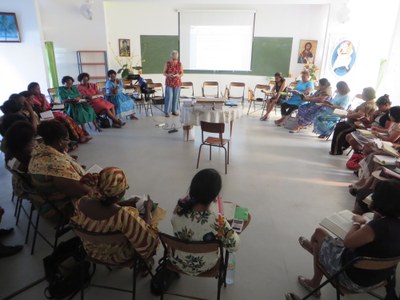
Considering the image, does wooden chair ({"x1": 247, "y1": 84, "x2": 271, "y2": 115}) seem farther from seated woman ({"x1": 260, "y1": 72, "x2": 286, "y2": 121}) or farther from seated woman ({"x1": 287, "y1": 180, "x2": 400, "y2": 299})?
seated woman ({"x1": 287, "y1": 180, "x2": 400, "y2": 299})

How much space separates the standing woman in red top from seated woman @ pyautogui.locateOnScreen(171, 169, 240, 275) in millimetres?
5300

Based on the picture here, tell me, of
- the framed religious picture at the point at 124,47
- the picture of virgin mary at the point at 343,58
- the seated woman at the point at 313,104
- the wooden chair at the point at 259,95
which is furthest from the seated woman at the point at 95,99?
the picture of virgin mary at the point at 343,58

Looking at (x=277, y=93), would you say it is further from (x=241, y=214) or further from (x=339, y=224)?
(x=241, y=214)

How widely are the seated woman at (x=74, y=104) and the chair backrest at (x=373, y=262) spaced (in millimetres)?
4824

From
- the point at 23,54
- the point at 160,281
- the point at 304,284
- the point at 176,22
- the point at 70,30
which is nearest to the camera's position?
the point at 160,281

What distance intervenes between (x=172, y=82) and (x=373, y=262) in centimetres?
577

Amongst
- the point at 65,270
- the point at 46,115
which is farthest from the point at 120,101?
the point at 65,270

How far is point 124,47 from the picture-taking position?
824cm

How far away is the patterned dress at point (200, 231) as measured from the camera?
1455 millimetres

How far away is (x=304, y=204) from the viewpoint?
3.01 m

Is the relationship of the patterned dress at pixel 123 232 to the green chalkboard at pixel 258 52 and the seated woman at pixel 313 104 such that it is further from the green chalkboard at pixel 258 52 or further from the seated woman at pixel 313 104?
the green chalkboard at pixel 258 52

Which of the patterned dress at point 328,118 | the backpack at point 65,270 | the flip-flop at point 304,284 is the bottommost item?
the flip-flop at point 304,284

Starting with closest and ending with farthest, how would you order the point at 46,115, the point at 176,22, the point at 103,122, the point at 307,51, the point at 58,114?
the point at 46,115
the point at 58,114
the point at 103,122
the point at 307,51
the point at 176,22

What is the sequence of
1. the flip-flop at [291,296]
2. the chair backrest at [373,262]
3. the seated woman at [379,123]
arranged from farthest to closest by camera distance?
the seated woman at [379,123] → the flip-flop at [291,296] → the chair backrest at [373,262]
